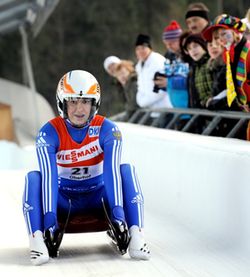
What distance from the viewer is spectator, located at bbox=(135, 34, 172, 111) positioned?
9.45 metres

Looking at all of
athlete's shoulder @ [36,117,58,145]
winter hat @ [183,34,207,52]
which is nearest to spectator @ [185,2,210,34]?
winter hat @ [183,34,207,52]

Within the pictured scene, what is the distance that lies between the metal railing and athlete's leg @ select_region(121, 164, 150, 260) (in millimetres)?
1258

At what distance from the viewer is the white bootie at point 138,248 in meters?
4.84

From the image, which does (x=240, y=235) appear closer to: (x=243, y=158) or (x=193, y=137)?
(x=243, y=158)

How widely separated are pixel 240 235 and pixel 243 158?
45cm

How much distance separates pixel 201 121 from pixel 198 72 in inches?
16.9

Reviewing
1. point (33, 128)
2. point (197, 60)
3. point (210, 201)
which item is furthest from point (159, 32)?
point (210, 201)

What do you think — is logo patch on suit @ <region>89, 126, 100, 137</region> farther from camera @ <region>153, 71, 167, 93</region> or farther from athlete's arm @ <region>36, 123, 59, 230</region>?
camera @ <region>153, 71, 167, 93</region>

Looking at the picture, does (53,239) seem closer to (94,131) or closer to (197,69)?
(94,131)

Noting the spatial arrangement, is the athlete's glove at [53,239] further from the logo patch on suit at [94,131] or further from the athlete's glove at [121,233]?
the logo patch on suit at [94,131]

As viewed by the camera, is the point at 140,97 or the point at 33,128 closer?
the point at 140,97

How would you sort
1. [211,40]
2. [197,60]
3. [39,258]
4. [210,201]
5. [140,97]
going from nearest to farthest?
[39,258]
[210,201]
[211,40]
[197,60]
[140,97]

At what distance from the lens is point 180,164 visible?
630cm

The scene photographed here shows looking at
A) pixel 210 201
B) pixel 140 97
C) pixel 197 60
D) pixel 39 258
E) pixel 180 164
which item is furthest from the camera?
pixel 140 97
